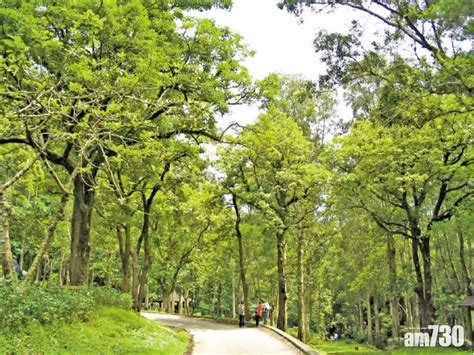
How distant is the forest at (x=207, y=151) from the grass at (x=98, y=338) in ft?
1.27

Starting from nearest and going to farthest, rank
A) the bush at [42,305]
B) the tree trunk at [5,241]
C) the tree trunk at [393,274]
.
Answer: the bush at [42,305] < the tree trunk at [5,241] < the tree trunk at [393,274]

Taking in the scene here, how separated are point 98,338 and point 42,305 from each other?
1619mm

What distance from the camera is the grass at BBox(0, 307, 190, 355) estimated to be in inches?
265

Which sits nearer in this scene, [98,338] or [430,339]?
[98,338]

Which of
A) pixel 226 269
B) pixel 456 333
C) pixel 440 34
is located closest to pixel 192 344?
pixel 440 34

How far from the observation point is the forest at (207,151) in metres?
8.20

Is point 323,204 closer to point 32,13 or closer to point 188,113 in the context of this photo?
point 188,113

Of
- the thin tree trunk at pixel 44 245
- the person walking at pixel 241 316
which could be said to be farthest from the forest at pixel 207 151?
the person walking at pixel 241 316

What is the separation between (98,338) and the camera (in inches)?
365

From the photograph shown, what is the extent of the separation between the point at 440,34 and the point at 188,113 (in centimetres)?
707

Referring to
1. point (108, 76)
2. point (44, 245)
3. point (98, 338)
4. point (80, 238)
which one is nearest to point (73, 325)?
point (98, 338)

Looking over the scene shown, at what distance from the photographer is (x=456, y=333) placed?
2153 cm

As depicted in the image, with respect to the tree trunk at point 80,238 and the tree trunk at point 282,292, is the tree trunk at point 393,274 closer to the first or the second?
the tree trunk at point 282,292

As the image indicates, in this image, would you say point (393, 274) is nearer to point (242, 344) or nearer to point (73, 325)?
point (242, 344)
